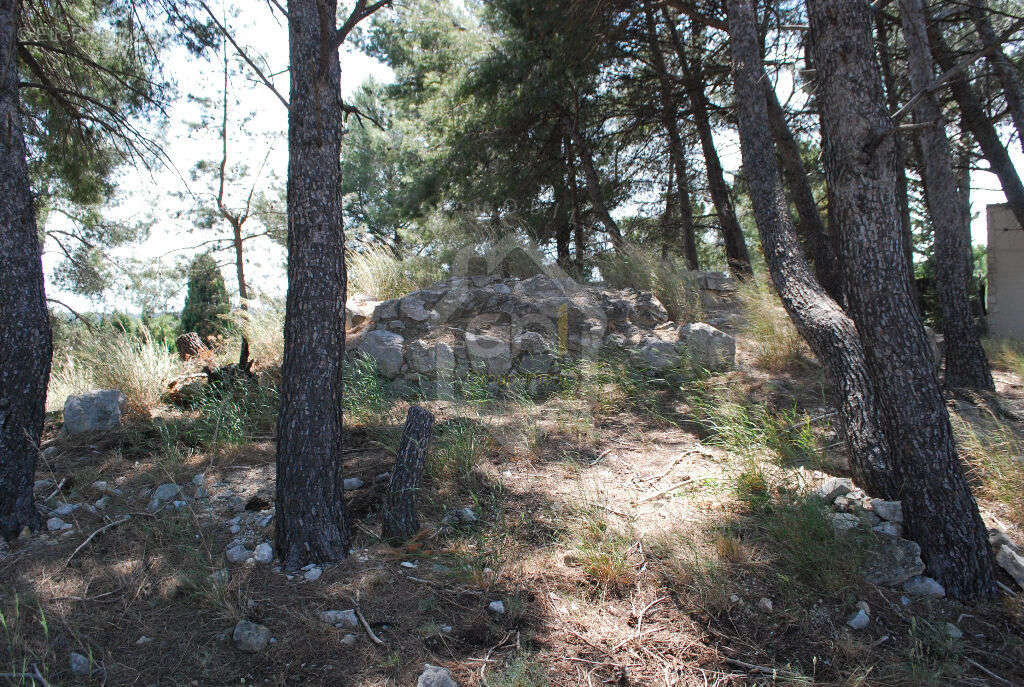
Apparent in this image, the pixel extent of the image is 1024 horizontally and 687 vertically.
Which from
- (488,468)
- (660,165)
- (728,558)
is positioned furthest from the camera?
(660,165)

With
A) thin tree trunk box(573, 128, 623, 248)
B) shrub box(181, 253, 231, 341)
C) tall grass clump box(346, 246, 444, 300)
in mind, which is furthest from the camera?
shrub box(181, 253, 231, 341)

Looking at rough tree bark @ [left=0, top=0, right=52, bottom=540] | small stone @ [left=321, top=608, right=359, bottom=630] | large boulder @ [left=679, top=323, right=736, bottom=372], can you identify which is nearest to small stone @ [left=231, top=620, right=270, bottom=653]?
small stone @ [left=321, top=608, right=359, bottom=630]

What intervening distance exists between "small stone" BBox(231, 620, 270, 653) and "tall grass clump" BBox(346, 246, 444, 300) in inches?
223

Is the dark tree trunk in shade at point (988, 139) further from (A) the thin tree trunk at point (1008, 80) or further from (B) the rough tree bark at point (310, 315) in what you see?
(B) the rough tree bark at point (310, 315)

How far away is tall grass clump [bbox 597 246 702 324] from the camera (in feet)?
24.2

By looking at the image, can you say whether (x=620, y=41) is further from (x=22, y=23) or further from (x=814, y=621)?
(x=814, y=621)

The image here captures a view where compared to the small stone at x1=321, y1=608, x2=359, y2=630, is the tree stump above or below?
above

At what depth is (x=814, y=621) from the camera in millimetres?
2842

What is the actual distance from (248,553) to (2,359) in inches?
71.2

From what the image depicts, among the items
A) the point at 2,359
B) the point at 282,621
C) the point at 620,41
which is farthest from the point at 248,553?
the point at 620,41

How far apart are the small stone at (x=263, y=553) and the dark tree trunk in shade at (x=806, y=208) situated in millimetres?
6633

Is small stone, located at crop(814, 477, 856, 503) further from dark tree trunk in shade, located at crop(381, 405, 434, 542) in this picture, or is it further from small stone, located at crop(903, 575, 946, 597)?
dark tree trunk in shade, located at crop(381, 405, 434, 542)

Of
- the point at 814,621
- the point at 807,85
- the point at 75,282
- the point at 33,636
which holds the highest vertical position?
the point at 807,85

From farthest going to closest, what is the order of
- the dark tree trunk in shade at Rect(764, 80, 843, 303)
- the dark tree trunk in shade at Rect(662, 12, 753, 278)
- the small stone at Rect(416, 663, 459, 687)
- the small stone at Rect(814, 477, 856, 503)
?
the dark tree trunk in shade at Rect(662, 12, 753, 278) < the dark tree trunk in shade at Rect(764, 80, 843, 303) < the small stone at Rect(814, 477, 856, 503) < the small stone at Rect(416, 663, 459, 687)
